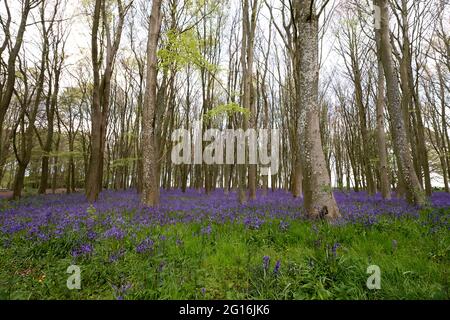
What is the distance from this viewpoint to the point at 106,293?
2572 mm

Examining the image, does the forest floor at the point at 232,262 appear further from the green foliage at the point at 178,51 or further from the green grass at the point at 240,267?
the green foliage at the point at 178,51

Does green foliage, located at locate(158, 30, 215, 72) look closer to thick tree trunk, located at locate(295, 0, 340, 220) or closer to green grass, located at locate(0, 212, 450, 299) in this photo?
thick tree trunk, located at locate(295, 0, 340, 220)

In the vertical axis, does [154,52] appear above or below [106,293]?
above

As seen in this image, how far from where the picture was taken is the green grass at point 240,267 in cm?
239

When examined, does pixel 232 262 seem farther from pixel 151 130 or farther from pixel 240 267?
pixel 151 130

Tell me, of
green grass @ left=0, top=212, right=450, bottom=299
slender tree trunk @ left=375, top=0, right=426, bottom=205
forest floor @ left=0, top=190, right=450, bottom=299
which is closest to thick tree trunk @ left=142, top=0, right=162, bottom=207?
forest floor @ left=0, top=190, right=450, bottom=299

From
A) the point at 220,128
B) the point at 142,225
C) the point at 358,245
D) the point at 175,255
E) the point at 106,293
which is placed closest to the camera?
the point at 106,293

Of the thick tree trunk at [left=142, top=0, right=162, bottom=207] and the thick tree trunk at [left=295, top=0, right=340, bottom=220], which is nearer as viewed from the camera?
the thick tree trunk at [left=295, top=0, right=340, bottom=220]

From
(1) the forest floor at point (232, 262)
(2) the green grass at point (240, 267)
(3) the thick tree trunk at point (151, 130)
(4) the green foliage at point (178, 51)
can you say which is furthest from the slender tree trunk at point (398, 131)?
(3) the thick tree trunk at point (151, 130)

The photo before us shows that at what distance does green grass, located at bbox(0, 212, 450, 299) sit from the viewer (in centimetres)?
239

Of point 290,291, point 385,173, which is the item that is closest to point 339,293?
point 290,291
